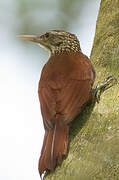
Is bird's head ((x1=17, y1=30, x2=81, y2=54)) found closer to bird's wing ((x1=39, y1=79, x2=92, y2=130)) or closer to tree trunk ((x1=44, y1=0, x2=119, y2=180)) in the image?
tree trunk ((x1=44, y1=0, x2=119, y2=180))

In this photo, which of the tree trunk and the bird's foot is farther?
the bird's foot

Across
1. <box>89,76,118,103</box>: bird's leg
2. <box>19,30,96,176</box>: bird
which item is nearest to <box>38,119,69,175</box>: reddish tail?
<box>19,30,96,176</box>: bird

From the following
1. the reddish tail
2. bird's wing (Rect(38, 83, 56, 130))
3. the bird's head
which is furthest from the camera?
the bird's head

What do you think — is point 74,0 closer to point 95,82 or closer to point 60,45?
point 60,45

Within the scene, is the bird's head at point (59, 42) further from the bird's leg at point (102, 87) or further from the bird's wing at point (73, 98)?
the bird's leg at point (102, 87)

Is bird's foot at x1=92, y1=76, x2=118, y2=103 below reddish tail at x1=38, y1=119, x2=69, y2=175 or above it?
above

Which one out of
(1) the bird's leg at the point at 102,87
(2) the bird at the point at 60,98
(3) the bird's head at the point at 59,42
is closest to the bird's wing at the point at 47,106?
(2) the bird at the point at 60,98
